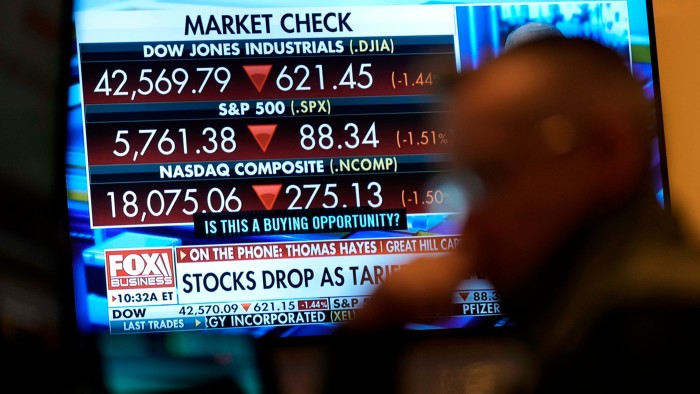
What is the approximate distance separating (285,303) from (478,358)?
1.41 ft

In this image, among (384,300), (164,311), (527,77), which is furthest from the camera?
(164,311)

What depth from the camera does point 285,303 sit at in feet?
6.41

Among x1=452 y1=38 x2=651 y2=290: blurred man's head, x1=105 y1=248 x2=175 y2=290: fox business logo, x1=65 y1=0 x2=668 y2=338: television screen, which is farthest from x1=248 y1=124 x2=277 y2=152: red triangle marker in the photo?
x1=452 y1=38 x2=651 y2=290: blurred man's head

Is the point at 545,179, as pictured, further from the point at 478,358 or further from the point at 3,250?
the point at 3,250

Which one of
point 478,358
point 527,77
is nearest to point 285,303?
point 478,358

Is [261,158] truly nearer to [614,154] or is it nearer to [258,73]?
[258,73]

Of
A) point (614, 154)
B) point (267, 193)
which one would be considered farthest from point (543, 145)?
point (267, 193)

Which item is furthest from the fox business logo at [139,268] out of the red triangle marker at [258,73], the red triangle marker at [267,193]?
the red triangle marker at [258,73]

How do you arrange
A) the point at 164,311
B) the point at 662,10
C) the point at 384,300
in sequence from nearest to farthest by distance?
the point at 384,300 → the point at 164,311 → the point at 662,10

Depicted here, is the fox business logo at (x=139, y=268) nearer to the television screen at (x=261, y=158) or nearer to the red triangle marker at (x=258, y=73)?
the television screen at (x=261, y=158)

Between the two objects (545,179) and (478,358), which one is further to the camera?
(478,358)

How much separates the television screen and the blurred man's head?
35.5 inches

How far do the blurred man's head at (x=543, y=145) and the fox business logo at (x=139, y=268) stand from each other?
999 millimetres

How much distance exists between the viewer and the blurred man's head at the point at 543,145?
3.33ft
